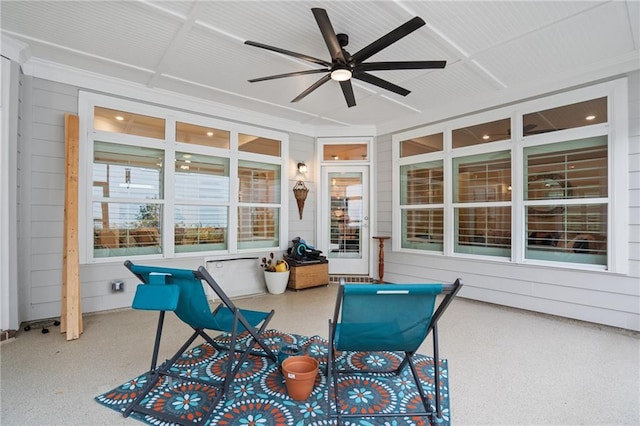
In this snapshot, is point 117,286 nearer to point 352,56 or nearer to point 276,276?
point 276,276

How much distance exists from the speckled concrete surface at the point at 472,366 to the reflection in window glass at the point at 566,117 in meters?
2.25

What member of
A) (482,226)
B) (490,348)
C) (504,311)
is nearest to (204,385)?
(490,348)

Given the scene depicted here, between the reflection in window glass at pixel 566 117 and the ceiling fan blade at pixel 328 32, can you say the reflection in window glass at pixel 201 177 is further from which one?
the reflection in window glass at pixel 566 117

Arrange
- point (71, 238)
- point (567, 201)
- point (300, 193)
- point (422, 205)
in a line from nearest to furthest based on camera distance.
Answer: point (71, 238) → point (567, 201) → point (422, 205) → point (300, 193)

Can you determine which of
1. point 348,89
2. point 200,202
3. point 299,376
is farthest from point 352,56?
point 200,202

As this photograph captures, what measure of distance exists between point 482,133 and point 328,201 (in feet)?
8.84

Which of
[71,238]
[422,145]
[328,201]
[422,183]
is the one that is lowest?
[71,238]

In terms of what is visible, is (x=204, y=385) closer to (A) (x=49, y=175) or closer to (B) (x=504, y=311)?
(A) (x=49, y=175)

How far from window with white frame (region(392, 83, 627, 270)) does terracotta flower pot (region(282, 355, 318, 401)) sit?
3.25 meters

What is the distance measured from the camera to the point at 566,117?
12.2 ft

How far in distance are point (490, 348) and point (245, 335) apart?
2.32 metres

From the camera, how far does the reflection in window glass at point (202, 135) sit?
4461mm

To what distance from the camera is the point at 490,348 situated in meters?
2.92

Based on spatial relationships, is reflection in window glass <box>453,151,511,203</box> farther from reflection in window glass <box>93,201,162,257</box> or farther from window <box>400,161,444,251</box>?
reflection in window glass <box>93,201,162,257</box>
